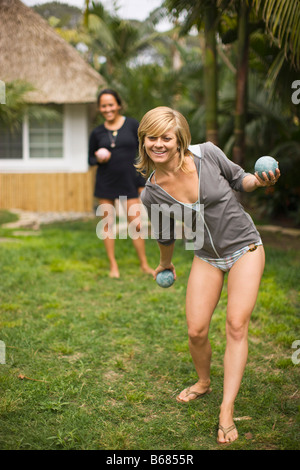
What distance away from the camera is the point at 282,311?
4559mm

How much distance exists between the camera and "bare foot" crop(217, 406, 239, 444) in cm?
256

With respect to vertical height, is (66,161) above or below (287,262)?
Result: above

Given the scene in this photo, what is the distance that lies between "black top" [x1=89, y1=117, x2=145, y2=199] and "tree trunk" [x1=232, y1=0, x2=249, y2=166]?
7.35 feet

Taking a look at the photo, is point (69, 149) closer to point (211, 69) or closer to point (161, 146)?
point (211, 69)

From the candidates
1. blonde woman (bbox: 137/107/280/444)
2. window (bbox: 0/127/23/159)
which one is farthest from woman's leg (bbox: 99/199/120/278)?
window (bbox: 0/127/23/159)

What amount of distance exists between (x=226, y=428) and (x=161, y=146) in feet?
4.98

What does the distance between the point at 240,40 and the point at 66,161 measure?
6829 mm

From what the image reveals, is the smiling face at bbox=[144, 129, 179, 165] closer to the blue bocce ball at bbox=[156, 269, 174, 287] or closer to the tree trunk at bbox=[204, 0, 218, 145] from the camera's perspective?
the blue bocce ball at bbox=[156, 269, 174, 287]

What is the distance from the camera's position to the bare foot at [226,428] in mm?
2564

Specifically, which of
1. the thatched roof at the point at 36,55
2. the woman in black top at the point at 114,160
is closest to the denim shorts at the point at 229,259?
the woman in black top at the point at 114,160

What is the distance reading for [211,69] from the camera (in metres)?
6.82

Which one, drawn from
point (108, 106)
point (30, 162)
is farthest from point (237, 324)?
point (30, 162)
